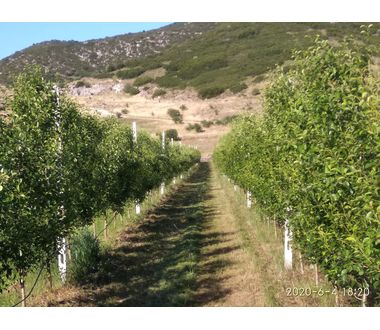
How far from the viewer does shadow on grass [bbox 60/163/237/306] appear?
1120cm

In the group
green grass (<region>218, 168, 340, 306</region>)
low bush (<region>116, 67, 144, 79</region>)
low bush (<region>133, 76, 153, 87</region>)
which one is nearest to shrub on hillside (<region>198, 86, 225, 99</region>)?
low bush (<region>133, 76, 153, 87</region>)

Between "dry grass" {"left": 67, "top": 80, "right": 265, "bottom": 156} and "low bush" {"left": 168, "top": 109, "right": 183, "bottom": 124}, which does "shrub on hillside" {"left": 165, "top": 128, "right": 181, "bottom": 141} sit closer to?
"dry grass" {"left": 67, "top": 80, "right": 265, "bottom": 156}

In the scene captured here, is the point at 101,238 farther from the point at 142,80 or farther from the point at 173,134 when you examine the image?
the point at 142,80

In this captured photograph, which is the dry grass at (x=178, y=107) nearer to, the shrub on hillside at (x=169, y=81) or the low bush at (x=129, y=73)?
the shrub on hillside at (x=169, y=81)

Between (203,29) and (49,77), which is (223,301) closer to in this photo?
(49,77)

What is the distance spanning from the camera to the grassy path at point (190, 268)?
10938 mm

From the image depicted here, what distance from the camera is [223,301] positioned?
1081 centimetres

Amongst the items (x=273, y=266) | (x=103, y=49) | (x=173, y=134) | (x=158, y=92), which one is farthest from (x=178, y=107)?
(x=273, y=266)

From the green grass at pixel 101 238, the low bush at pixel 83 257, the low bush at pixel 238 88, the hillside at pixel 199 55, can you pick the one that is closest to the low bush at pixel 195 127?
the hillside at pixel 199 55

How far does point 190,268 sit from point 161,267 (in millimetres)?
1040

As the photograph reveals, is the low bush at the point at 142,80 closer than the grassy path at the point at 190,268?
No

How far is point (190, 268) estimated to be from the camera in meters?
13.4

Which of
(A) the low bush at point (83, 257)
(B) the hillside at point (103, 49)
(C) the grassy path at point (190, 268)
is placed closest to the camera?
(C) the grassy path at point (190, 268)

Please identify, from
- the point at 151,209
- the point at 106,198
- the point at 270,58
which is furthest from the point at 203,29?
the point at 106,198
